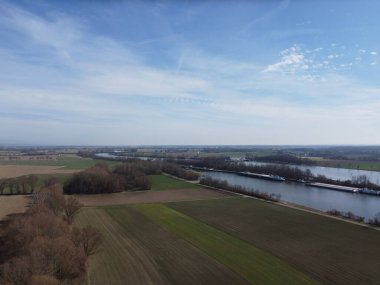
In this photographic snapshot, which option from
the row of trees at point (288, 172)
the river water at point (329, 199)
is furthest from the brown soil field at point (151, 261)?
the row of trees at point (288, 172)

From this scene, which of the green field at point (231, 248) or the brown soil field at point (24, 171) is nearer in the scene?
the green field at point (231, 248)

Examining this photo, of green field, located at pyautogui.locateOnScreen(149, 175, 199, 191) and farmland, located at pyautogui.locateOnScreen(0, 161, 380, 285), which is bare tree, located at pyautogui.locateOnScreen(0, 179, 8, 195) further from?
green field, located at pyautogui.locateOnScreen(149, 175, 199, 191)

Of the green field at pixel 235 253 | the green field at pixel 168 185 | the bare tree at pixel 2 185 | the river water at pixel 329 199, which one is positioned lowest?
the river water at pixel 329 199

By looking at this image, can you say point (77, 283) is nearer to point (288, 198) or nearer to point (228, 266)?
point (228, 266)

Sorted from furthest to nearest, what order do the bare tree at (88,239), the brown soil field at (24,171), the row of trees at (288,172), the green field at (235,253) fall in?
the brown soil field at (24,171) → the row of trees at (288,172) → the bare tree at (88,239) → the green field at (235,253)

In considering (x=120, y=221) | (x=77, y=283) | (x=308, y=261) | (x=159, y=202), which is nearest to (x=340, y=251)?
(x=308, y=261)

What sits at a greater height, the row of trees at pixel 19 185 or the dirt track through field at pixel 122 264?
the row of trees at pixel 19 185

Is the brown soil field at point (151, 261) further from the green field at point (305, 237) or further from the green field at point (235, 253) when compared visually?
the green field at point (305, 237)
